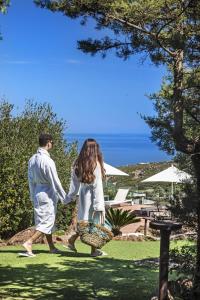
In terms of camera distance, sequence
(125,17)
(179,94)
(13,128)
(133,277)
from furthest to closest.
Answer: (13,128) < (133,277) < (125,17) < (179,94)

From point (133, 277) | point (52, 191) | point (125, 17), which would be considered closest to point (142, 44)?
point (125, 17)

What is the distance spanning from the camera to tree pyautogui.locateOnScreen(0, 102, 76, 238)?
1292 centimetres

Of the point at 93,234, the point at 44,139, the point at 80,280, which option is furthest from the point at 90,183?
the point at 80,280

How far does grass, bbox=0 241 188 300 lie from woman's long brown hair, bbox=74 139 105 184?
1298 millimetres

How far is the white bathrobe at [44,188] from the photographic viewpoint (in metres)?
9.70

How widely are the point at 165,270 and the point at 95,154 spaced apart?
12.1 feet

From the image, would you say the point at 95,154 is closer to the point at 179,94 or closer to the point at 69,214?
the point at 179,94

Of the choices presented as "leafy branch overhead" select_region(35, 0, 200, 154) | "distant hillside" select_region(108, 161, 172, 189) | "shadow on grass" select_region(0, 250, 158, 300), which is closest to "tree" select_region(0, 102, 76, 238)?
"shadow on grass" select_region(0, 250, 158, 300)

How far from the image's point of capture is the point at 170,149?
6938 mm

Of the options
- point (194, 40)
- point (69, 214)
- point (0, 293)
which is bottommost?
point (0, 293)

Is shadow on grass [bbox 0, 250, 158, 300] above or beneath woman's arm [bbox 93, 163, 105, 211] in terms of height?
beneath

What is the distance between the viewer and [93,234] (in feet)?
30.6

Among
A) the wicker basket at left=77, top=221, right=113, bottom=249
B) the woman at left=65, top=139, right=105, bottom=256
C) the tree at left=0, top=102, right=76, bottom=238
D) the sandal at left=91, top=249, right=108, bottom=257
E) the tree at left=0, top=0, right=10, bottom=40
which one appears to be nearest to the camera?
the tree at left=0, top=0, right=10, bottom=40

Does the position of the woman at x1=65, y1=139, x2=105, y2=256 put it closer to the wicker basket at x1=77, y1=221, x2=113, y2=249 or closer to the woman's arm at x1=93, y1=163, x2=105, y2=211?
the woman's arm at x1=93, y1=163, x2=105, y2=211
